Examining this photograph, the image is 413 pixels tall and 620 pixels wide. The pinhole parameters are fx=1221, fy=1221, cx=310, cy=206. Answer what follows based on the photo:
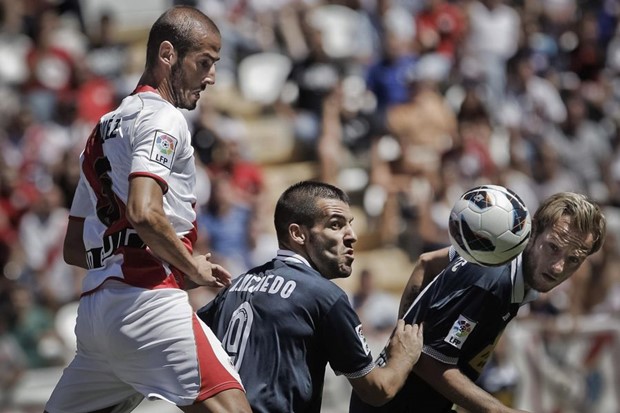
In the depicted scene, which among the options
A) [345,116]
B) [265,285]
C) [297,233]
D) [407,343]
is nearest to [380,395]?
[407,343]

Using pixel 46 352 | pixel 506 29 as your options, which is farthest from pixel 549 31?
pixel 46 352

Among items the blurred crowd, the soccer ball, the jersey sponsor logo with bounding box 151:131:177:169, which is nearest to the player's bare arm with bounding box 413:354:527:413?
the soccer ball

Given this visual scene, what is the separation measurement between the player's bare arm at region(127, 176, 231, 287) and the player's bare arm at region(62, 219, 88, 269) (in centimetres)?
89

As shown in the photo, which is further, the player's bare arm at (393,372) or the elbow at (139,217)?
the player's bare arm at (393,372)

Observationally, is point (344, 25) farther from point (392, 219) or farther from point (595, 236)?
point (595, 236)

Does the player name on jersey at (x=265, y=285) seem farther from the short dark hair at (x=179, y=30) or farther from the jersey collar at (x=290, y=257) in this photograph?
the short dark hair at (x=179, y=30)

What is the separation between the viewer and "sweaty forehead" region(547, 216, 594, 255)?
6449 millimetres

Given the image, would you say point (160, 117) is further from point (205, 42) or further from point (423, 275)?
point (423, 275)

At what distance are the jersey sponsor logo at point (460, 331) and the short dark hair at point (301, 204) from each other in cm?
89

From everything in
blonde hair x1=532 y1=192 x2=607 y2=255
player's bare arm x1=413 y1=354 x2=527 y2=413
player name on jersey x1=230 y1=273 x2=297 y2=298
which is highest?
blonde hair x1=532 y1=192 x2=607 y2=255

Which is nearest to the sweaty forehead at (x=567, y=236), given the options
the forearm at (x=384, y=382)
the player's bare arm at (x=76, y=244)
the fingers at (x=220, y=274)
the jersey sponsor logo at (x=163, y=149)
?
the forearm at (x=384, y=382)

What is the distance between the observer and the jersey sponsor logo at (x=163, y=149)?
18.7 feet

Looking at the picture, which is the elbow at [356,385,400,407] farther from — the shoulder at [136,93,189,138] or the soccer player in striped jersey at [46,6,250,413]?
the shoulder at [136,93,189,138]

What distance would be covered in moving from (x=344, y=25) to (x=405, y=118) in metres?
2.71
